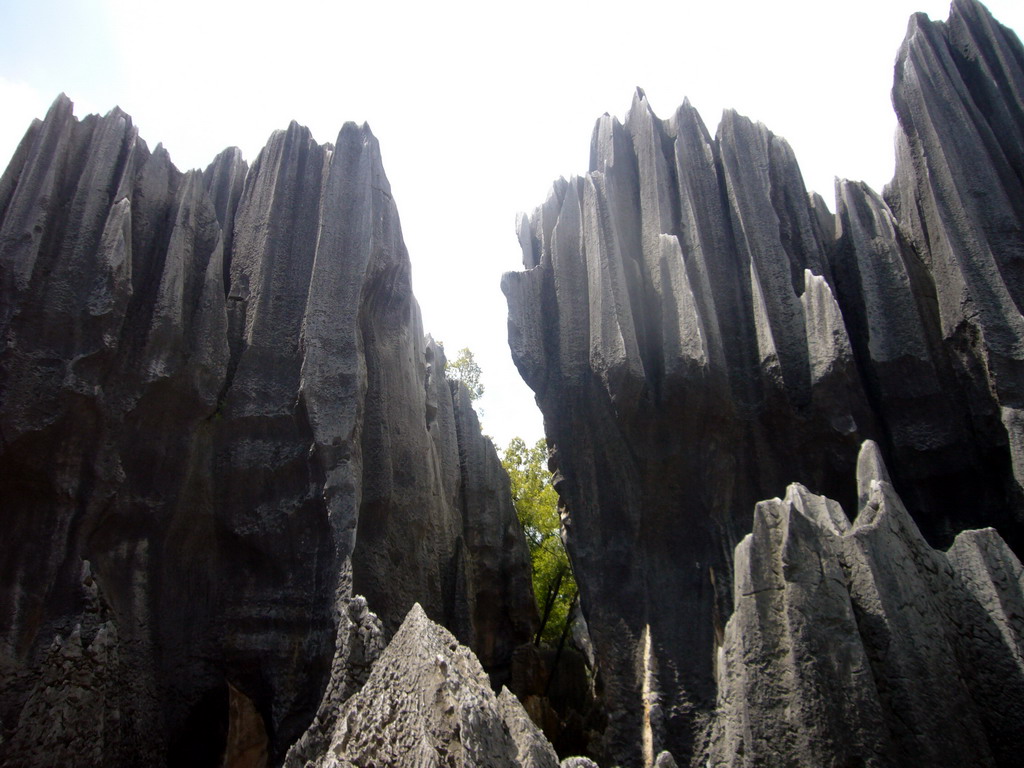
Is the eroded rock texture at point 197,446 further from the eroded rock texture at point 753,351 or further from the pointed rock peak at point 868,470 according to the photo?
the pointed rock peak at point 868,470

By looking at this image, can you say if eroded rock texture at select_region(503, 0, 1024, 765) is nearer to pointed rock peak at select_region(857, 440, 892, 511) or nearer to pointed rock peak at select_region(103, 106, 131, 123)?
pointed rock peak at select_region(857, 440, 892, 511)

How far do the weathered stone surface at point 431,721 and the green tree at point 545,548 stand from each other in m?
17.4

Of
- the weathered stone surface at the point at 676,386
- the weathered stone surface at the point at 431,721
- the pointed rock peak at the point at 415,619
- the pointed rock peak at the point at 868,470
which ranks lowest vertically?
the weathered stone surface at the point at 431,721

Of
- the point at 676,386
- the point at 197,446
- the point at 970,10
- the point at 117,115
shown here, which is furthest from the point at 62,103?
the point at 970,10

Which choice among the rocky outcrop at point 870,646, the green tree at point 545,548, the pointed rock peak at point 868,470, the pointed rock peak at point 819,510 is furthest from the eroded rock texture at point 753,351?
the green tree at point 545,548

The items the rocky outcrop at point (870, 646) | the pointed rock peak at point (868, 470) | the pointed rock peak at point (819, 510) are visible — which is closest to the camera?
the rocky outcrop at point (870, 646)

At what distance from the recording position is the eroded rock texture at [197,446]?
36.9ft

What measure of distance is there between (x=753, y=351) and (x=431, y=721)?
9.17 meters

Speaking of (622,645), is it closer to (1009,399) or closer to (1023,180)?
(1009,399)

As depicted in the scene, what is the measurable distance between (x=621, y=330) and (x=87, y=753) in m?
9.47

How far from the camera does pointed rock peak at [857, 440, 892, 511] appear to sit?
9.41 meters

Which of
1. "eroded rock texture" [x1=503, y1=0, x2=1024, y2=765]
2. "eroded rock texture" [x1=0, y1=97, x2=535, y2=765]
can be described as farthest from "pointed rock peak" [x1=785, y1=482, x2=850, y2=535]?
"eroded rock texture" [x1=0, y1=97, x2=535, y2=765]

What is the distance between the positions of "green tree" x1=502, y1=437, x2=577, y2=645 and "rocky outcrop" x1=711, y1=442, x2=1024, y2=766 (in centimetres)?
1544

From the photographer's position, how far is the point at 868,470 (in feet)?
31.8
